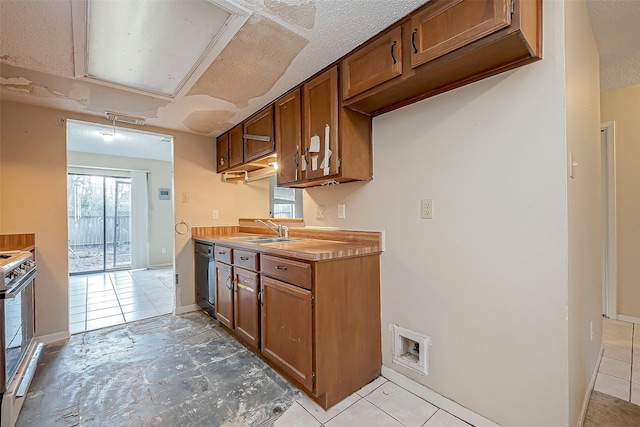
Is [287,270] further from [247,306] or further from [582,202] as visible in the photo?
[582,202]

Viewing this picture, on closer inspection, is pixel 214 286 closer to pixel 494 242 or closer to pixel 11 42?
pixel 11 42

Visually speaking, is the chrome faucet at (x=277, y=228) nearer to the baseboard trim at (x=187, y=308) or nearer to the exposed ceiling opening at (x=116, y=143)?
the baseboard trim at (x=187, y=308)

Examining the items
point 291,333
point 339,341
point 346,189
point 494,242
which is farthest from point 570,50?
point 291,333

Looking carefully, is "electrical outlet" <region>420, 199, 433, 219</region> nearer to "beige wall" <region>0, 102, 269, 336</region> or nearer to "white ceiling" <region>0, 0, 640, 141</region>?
"white ceiling" <region>0, 0, 640, 141</region>

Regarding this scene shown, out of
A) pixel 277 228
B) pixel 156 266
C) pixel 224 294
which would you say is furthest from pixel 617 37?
pixel 156 266

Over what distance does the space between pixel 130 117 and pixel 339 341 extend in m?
2.90

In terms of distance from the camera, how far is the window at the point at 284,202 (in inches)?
110

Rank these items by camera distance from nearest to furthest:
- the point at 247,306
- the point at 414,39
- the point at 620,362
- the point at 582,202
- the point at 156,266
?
the point at 414,39 < the point at 582,202 < the point at 620,362 < the point at 247,306 < the point at 156,266

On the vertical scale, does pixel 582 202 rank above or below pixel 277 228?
above

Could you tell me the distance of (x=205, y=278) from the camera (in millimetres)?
3154

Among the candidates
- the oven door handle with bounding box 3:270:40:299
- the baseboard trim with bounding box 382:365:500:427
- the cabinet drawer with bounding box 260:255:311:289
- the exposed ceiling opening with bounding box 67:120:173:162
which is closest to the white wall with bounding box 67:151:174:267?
the exposed ceiling opening with bounding box 67:120:173:162

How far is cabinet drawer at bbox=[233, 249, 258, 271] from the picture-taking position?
2162 mm

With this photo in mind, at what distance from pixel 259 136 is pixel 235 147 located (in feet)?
1.97

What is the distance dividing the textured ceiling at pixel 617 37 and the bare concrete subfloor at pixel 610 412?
228 cm
